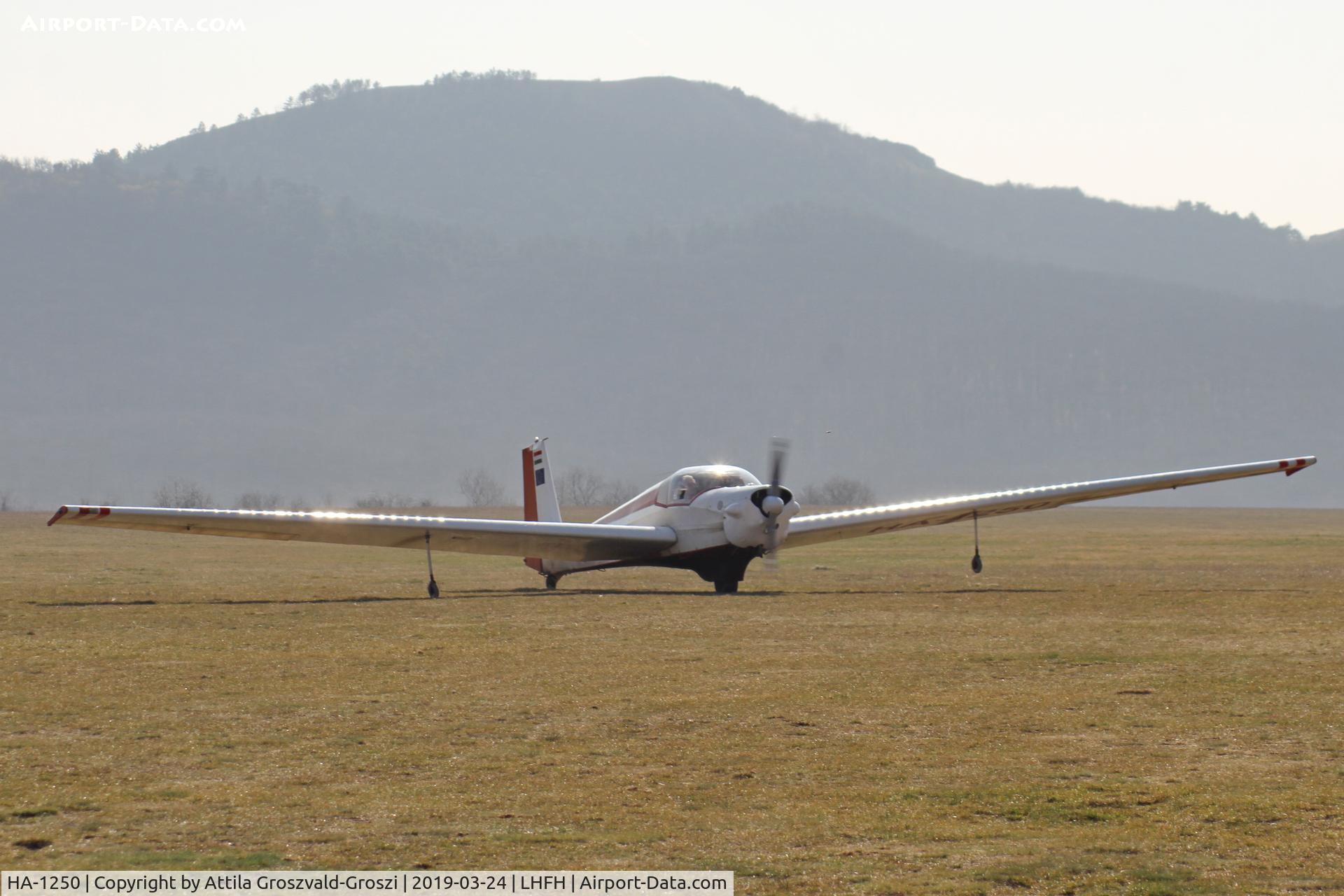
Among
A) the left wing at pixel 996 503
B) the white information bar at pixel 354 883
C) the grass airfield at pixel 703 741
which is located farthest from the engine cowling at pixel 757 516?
the white information bar at pixel 354 883

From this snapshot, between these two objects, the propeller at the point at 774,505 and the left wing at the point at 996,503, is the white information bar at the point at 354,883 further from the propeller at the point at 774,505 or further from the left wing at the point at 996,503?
the left wing at the point at 996,503

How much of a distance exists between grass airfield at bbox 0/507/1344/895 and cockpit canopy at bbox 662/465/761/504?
11.9ft

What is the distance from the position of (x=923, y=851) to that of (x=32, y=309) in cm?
20756

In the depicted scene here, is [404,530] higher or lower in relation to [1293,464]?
lower

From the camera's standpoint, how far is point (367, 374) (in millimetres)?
198625

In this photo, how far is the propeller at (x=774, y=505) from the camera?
23250 mm

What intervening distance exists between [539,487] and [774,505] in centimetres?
853

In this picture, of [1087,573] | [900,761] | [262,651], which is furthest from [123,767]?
[1087,573]

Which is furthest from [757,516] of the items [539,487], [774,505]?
[539,487]

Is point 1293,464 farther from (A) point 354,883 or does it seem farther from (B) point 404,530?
(A) point 354,883

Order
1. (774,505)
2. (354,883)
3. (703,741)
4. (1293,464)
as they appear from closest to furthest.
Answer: (354,883), (703,741), (774,505), (1293,464)

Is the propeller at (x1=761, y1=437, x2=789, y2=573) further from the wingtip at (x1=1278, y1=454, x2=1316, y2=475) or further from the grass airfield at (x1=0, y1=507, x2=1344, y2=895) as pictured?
the wingtip at (x1=1278, y1=454, x2=1316, y2=475)

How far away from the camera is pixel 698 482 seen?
2528 centimetres

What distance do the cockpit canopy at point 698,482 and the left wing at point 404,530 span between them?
61 cm
